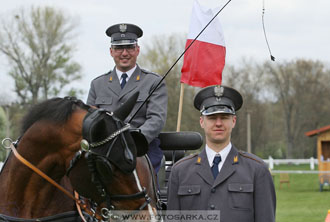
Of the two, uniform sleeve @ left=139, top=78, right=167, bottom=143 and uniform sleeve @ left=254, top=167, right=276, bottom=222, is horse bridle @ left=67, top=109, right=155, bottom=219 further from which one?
uniform sleeve @ left=139, top=78, right=167, bottom=143

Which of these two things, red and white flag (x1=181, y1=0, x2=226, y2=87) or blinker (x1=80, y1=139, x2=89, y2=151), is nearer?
blinker (x1=80, y1=139, x2=89, y2=151)

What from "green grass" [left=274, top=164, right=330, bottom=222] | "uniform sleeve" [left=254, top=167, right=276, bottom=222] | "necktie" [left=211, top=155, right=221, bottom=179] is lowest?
"green grass" [left=274, top=164, right=330, bottom=222]

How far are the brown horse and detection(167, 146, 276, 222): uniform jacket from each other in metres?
0.27

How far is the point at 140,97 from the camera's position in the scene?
4832 millimetres

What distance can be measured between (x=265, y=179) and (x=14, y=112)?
99.1 ft

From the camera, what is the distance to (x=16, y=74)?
32.9m

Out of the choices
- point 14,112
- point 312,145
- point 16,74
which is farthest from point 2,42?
point 312,145

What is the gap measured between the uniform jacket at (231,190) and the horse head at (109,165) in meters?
0.29

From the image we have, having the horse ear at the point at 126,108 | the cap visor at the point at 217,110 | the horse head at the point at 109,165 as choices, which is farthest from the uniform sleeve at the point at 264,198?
the horse ear at the point at 126,108

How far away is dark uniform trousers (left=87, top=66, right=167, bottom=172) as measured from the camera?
4.70 metres

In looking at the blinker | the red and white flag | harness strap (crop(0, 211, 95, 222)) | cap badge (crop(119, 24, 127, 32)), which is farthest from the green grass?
the blinker

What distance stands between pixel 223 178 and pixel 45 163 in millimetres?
1261

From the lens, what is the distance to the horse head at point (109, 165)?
348 cm

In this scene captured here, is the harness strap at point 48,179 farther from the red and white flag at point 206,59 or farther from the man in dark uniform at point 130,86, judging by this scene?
the red and white flag at point 206,59
